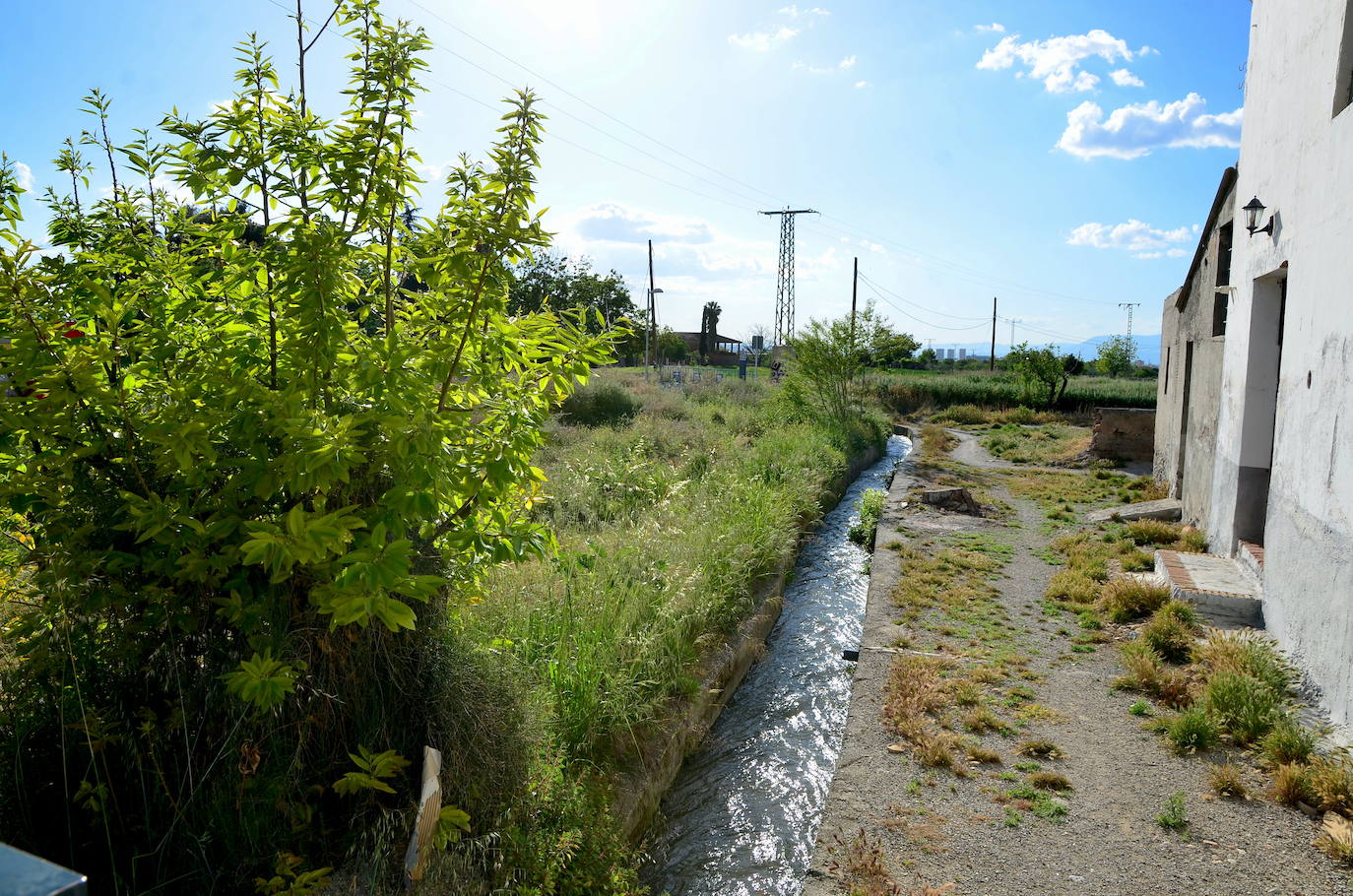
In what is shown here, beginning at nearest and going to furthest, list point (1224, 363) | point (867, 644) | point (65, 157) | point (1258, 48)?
1. point (65, 157)
2. point (867, 644)
3. point (1258, 48)
4. point (1224, 363)

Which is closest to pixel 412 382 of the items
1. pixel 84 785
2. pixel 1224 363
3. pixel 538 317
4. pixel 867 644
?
pixel 538 317

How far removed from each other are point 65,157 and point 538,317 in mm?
1864

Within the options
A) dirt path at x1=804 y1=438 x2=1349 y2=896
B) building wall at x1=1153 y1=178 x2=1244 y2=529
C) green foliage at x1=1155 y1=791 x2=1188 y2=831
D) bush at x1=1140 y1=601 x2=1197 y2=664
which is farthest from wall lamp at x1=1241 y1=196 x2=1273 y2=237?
green foliage at x1=1155 y1=791 x2=1188 y2=831

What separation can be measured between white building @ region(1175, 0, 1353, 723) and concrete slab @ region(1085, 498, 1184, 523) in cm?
186

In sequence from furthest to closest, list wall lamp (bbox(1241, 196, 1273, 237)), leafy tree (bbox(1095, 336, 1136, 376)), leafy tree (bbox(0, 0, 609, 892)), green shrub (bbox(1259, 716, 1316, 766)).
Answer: leafy tree (bbox(1095, 336, 1136, 376)) → wall lamp (bbox(1241, 196, 1273, 237)) → green shrub (bbox(1259, 716, 1316, 766)) → leafy tree (bbox(0, 0, 609, 892))

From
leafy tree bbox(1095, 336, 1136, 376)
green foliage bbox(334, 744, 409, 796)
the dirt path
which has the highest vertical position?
leafy tree bbox(1095, 336, 1136, 376)

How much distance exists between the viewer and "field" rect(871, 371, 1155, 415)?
3409 centimetres

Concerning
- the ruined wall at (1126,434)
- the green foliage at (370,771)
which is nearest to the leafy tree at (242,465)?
the green foliage at (370,771)

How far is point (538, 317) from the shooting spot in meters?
3.11

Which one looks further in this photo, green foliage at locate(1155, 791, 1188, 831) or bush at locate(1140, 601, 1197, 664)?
bush at locate(1140, 601, 1197, 664)

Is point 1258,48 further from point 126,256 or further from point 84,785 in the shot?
point 84,785

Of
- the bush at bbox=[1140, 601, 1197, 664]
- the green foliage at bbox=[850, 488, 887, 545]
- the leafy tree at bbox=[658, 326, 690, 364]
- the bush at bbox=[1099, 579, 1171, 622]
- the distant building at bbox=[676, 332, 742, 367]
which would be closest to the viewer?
the bush at bbox=[1140, 601, 1197, 664]

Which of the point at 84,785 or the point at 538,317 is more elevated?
the point at 538,317

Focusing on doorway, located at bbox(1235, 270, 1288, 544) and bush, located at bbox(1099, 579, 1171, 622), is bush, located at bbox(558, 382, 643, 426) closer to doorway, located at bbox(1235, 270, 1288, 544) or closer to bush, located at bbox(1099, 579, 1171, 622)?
bush, located at bbox(1099, 579, 1171, 622)
